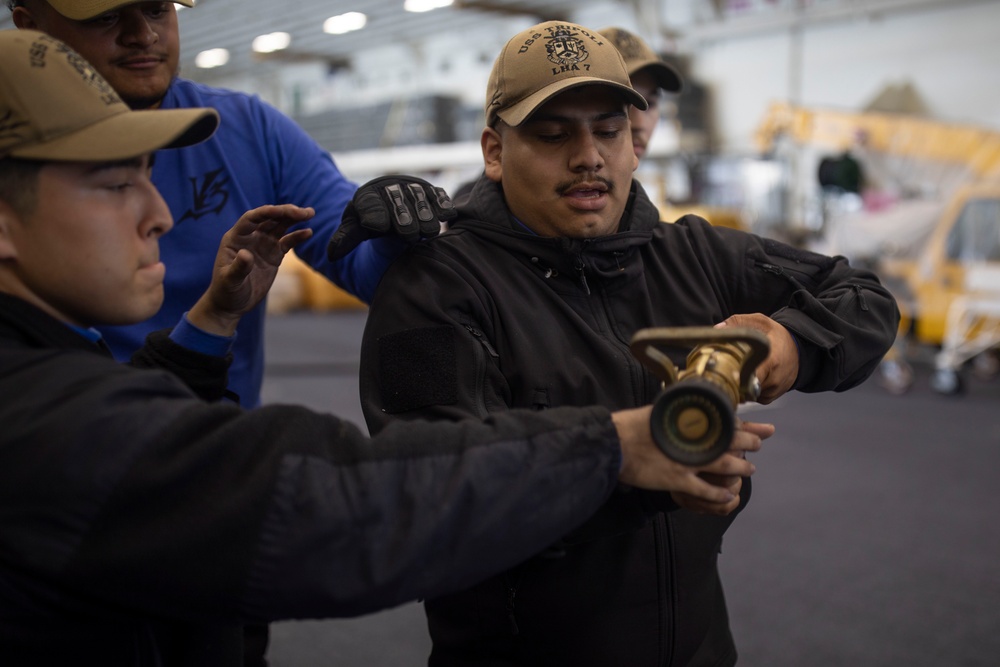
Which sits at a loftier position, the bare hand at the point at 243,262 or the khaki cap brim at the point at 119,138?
the khaki cap brim at the point at 119,138

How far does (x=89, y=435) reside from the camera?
746 millimetres

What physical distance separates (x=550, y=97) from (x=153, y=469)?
78 centimetres

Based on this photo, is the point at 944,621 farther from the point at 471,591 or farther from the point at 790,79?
the point at 790,79

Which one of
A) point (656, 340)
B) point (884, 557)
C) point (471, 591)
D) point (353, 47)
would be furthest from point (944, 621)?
point (353, 47)

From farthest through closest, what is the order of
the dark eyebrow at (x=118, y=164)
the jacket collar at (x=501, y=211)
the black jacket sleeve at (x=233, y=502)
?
the jacket collar at (x=501, y=211) → the dark eyebrow at (x=118, y=164) → the black jacket sleeve at (x=233, y=502)

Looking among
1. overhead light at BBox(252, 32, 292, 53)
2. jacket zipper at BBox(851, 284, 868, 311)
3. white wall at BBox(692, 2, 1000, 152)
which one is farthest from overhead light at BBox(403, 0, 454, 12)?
jacket zipper at BBox(851, 284, 868, 311)

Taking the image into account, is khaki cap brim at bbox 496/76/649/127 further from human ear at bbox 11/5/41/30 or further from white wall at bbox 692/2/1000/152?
white wall at bbox 692/2/1000/152

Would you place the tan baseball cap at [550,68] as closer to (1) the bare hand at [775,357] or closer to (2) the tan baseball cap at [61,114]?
(1) the bare hand at [775,357]

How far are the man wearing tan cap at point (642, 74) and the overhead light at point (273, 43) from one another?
9.72 meters

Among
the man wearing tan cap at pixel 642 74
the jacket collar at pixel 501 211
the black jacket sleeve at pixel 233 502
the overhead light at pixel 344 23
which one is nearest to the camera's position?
the black jacket sleeve at pixel 233 502

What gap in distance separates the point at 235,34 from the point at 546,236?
7.49m

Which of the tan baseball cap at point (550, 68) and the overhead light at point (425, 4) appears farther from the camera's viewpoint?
the overhead light at point (425, 4)

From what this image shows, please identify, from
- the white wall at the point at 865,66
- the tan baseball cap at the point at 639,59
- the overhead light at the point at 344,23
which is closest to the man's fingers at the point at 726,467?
the tan baseball cap at the point at 639,59

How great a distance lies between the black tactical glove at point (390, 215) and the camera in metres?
1.27
